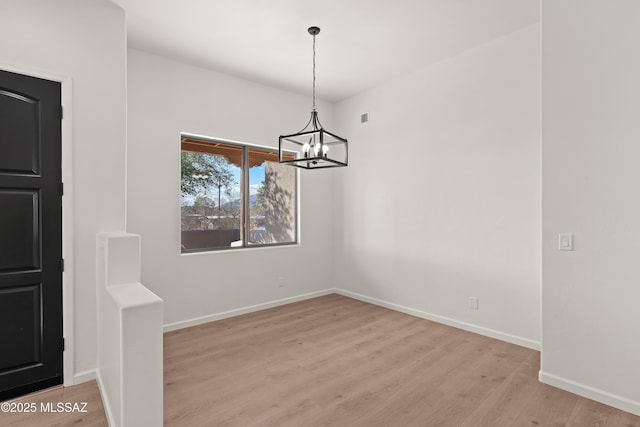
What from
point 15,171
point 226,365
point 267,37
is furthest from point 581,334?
point 15,171

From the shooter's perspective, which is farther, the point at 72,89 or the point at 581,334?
the point at 72,89

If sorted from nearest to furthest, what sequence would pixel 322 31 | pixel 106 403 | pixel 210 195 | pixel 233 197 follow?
pixel 106 403, pixel 322 31, pixel 210 195, pixel 233 197

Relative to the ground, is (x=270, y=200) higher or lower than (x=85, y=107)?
lower

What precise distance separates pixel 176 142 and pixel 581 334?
167 inches

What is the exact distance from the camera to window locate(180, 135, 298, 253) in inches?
167

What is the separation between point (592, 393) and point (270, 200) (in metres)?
4.02

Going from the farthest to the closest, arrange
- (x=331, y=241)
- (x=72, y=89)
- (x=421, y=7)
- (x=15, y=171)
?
(x=331, y=241)
(x=421, y=7)
(x=72, y=89)
(x=15, y=171)

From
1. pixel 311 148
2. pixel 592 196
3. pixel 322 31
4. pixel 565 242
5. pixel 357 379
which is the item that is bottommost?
pixel 357 379

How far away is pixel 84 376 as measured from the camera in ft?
9.04

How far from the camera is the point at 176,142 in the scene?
3.98 m

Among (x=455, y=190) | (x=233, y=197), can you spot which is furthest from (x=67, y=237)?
(x=455, y=190)

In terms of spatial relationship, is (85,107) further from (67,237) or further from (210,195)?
(210,195)

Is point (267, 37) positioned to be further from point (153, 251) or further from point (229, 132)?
point (153, 251)

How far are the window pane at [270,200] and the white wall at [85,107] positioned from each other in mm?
2010
